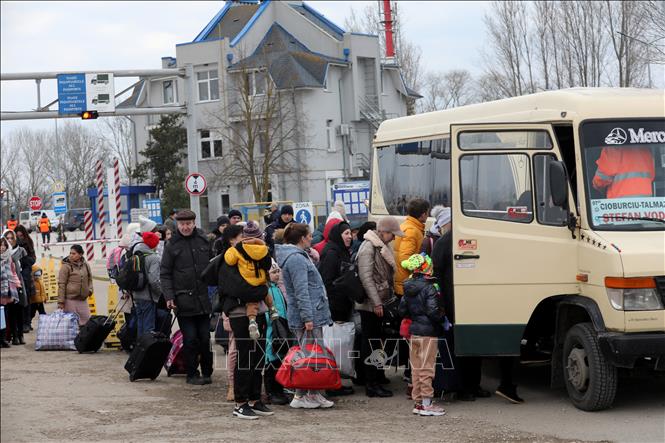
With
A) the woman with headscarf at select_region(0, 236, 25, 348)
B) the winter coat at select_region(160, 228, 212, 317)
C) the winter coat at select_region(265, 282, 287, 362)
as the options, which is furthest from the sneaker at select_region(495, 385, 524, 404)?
the woman with headscarf at select_region(0, 236, 25, 348)

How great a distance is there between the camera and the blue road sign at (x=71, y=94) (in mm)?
30453

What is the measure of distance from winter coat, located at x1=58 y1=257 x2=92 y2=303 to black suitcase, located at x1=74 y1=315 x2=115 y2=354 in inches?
42.2

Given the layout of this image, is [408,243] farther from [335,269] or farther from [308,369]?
[308,369]

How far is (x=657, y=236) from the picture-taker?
10.0 m

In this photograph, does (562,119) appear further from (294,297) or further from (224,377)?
(224,377)

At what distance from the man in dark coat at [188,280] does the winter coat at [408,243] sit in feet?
6.92

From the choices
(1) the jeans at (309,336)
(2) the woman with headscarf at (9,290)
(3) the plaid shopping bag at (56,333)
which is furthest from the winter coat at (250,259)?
(3) the plaid shopping bag at (56,333)

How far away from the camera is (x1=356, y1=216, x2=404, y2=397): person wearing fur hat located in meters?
11.2

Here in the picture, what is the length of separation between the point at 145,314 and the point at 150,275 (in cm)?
58

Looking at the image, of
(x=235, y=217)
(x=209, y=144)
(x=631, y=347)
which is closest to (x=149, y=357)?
(x=235, y=217)

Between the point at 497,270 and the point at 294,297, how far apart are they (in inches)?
77.7

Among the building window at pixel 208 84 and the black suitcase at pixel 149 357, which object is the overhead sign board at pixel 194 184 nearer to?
the black suitcase at pixel 149 357

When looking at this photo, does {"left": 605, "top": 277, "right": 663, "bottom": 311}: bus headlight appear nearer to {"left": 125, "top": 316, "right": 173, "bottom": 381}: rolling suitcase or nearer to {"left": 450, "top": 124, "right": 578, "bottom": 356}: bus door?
{"left": 450, "top": 124, "right": 578, "bottom": 356}: bus door

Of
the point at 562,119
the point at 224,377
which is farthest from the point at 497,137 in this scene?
the point at 224,377
